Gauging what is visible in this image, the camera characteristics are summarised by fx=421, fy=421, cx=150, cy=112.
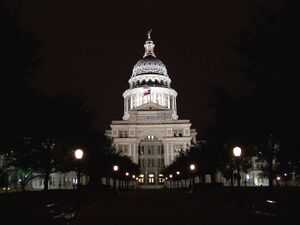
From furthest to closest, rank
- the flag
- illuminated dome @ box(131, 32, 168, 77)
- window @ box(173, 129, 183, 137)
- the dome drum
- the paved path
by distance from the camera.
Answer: illuminated dome @ box(131, 32, 168, 77) → the dome drum → the flag → window @ box(173, 129, 183, 137) → the paved path

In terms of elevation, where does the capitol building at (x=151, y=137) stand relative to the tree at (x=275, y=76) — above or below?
above

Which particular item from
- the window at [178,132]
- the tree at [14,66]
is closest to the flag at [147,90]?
the window at [178,132]

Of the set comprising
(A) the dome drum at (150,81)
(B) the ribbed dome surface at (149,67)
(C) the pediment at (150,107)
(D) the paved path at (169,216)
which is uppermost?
(B) the ribbed dome surface at (149,67)

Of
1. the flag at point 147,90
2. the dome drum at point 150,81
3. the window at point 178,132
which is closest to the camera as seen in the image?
the window at point 178,132

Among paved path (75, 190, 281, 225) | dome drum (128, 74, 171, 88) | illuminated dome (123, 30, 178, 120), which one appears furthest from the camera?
dome drum (128, 74, 171, 88)

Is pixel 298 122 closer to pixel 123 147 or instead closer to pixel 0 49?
pixel 0 49

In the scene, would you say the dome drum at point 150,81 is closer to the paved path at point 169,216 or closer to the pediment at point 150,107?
the pediment at point 150,107

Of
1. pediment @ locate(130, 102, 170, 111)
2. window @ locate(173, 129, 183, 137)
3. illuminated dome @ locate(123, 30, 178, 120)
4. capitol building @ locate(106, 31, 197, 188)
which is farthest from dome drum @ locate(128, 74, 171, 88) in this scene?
window @ locate(173, 129, 183, 137)

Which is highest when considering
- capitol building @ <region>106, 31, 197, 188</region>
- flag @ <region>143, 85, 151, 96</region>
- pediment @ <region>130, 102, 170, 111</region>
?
flag @ <region>143, 85, 151, 96</region>

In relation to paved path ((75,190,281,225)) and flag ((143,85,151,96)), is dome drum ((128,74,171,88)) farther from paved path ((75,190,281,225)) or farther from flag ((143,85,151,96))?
paved path ((75,190,281,225))

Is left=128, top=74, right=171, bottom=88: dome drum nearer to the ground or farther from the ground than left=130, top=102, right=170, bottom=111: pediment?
farther from the ground

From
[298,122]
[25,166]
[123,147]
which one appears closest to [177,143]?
[123,147]

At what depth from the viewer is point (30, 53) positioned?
68.8ft

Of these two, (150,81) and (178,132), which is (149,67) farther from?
(178,132)
